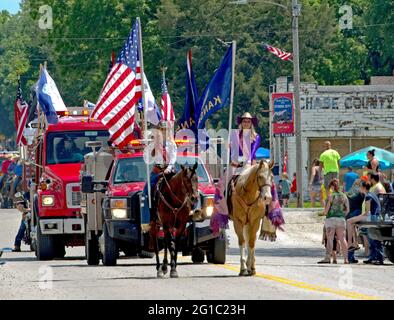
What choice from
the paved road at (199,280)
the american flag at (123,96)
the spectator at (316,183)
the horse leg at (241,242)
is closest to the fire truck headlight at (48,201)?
the paved road at (199,280)

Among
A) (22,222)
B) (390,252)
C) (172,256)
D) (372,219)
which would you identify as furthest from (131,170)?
(22,222)

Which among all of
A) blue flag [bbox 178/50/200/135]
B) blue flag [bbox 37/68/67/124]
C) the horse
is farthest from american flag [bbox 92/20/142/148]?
the horse

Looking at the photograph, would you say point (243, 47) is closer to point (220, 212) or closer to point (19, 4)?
point (220, 212)

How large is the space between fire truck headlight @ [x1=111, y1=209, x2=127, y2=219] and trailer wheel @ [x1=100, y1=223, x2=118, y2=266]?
50 centimetres

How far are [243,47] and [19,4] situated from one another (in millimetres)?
90326

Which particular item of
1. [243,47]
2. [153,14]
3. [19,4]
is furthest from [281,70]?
[19,4]

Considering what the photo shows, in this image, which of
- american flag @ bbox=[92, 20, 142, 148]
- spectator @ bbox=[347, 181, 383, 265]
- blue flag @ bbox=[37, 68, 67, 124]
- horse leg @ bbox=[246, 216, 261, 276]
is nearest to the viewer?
horse leg @ bbox=[246, 216, 261, 276]

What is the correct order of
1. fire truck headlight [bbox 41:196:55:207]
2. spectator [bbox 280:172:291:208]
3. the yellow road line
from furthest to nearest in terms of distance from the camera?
spectator [bbox 280:172:291:208]
fire truck headlight [bbox 41:196:55:207]
the yellow road line

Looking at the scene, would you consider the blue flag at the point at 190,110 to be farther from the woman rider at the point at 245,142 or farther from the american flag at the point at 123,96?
the woman rider at the point at 245,142

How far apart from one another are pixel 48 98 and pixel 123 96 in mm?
6474

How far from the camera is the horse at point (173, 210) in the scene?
23.5 metres

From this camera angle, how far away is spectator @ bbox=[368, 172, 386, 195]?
98.2 ft

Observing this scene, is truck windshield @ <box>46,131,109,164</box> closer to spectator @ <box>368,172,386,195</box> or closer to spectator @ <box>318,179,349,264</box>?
spectator @ <box>318,179,349,264</box>
